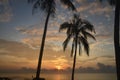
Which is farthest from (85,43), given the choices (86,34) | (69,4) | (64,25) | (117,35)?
(117,35)

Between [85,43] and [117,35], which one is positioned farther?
[85,43]

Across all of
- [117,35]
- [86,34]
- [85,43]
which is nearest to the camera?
[117,35]

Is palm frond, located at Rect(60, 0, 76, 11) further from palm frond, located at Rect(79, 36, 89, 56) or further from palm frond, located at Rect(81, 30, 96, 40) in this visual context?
palm frond, located at Rect(79, 36, 89, 56)

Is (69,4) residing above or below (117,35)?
above

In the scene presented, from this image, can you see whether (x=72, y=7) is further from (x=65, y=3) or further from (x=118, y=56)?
(x=118, y=56)

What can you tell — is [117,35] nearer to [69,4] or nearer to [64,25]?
[69,4]

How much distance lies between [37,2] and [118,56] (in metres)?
11.3

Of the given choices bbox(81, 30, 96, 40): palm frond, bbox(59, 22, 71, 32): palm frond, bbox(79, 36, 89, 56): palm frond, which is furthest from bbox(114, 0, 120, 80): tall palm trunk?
bbox(59, 22, 71, 32): palm frond

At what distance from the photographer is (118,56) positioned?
14719 mm

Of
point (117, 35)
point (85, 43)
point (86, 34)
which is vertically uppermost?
Result: point (86, 34)

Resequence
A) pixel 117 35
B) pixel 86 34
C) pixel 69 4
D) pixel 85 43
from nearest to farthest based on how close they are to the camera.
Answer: pixel 117 35 → pixel 69 4 → pixel 85 43 → pixel 86 34

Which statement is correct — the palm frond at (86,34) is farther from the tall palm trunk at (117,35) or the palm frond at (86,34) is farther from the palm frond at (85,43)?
the tall palm trunk at (117,35)

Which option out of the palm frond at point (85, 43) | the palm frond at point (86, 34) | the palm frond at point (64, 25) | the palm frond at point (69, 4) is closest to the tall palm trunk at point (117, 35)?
the palm frond at point (69, 4)

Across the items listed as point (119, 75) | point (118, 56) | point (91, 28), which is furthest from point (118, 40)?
point (91, 28)
